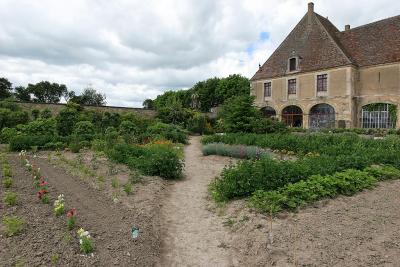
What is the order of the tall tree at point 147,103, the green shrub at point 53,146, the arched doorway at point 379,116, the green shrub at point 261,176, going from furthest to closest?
the tall tree at point 147,103 < the arched doorway at point 379,116 < the green shrub at point 53,146 < the green shrub at point 261,176

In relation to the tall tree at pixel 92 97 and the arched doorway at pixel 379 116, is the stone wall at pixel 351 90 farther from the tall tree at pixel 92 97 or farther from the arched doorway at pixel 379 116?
the tall tree at pixel 92 97

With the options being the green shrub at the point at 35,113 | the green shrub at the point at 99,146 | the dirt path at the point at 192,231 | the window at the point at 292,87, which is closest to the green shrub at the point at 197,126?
the window at the point at 292,87

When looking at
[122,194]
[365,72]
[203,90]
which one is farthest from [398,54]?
[203,90]

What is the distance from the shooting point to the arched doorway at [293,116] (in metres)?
24.0

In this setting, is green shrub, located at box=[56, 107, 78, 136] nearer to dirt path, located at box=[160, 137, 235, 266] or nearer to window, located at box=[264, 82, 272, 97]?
dirt path, located at box=[160, 137, 235, 266]

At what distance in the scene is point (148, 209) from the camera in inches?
200

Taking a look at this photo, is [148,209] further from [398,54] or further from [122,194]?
[398,54]

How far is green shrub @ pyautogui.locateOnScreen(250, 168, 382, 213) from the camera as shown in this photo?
4.74 m

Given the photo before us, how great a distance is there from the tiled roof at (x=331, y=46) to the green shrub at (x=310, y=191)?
56.8ft

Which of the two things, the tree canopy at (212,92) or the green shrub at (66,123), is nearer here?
the green shrub at (66,123)

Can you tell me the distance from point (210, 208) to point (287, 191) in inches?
55.6

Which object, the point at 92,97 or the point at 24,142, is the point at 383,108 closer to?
the point at 24,142

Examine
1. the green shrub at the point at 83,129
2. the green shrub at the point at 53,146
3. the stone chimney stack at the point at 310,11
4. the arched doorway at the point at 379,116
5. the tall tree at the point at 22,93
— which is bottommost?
the green shrub at the point at 53,146

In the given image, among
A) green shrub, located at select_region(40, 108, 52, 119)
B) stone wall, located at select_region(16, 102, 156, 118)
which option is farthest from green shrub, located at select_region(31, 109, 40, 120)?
stone wall, located at select_region(16, 102, 156, 118)
